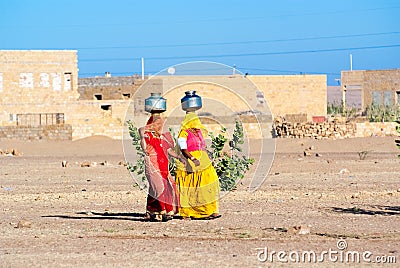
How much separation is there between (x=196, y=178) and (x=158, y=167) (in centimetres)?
60

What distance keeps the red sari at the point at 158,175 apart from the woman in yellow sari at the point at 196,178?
0.21m

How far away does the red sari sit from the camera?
12.8 metres

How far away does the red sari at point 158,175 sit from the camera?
12844mm

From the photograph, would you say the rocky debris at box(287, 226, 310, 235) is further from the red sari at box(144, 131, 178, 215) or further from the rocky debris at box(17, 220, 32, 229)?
the rocky debris at box(17, 220, 32, 229)

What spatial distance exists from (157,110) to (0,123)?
3504 cm

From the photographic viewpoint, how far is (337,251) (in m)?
9.95

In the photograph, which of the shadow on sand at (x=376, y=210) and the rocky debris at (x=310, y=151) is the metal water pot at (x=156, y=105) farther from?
the rocky debris at (x=310, y=151)

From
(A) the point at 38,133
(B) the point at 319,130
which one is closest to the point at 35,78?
(A) the point at 38,133

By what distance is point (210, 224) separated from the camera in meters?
12.7

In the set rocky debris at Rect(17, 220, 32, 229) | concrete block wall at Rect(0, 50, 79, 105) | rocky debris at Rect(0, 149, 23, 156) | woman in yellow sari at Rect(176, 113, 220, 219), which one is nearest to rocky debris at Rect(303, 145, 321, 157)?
rocky debris at Rect(0, 149, 23, 156)

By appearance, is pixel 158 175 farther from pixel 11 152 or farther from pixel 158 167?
pixel 11 152

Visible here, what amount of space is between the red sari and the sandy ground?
0.94ft

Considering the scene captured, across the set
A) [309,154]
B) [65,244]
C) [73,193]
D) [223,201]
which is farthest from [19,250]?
[309,154]

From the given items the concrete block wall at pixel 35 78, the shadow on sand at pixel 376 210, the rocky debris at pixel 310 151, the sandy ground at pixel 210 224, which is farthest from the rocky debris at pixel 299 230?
the concrete block wall at pixel 35 78
